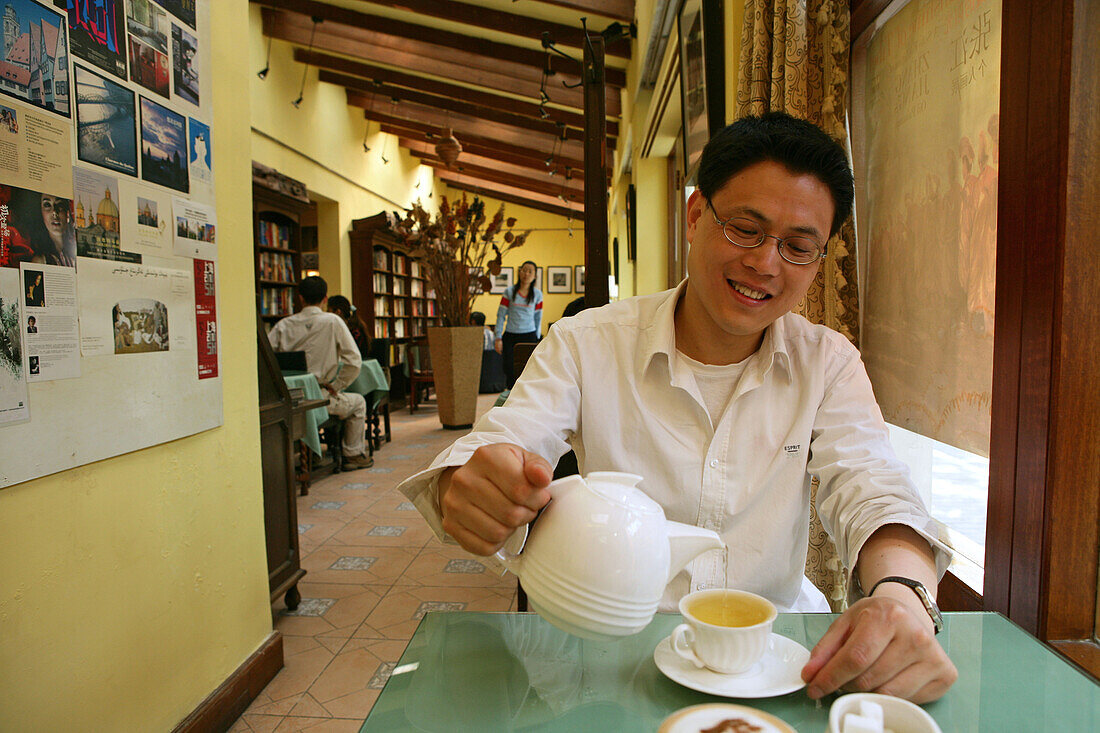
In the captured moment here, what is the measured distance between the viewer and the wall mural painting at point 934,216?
1.30 metres

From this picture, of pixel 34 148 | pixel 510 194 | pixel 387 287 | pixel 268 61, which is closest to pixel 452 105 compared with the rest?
pixel 268 61

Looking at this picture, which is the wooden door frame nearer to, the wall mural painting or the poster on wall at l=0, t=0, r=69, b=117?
the wall mural painting

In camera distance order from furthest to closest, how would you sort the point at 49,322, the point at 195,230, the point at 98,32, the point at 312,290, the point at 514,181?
the point at 514,181 < the point at 312,290 < the point at 195,230 < the point at 98,32 < the point at 49,322

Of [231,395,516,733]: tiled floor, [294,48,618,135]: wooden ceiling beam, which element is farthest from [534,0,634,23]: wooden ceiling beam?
[231,395,516,733]: tiled floor

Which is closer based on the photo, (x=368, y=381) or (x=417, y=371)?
(x=368, y=381)

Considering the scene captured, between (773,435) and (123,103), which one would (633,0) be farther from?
(773,435)

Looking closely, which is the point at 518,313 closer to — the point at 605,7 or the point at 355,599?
the point at 605,7

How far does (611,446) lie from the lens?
3.82 feet

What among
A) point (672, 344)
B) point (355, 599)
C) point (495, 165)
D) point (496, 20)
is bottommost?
point (355, 599)

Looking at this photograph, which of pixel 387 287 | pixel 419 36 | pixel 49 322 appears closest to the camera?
pixel 49 322

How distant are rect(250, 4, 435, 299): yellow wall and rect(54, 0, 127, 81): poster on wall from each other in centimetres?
467

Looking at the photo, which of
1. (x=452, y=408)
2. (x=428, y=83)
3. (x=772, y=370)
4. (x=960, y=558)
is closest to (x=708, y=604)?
(x=772, y=370)

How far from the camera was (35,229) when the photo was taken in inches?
47.6

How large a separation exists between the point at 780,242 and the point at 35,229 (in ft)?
4.50
